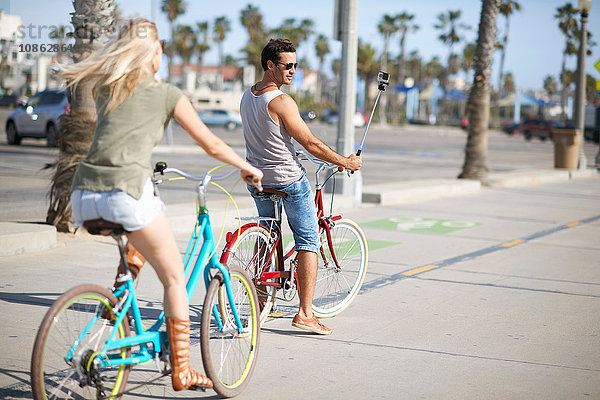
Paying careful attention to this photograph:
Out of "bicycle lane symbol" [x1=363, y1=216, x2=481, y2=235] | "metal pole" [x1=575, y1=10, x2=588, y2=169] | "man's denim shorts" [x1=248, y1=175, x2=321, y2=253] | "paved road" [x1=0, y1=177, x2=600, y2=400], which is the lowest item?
"paved road" [x1=0, y1=177, x2=600, y2=400]

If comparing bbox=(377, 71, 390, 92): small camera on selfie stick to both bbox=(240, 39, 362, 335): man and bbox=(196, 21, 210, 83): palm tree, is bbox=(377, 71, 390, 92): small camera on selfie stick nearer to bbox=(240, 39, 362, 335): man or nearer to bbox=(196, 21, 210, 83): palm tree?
bbox=(240, 39, 362, 335): man

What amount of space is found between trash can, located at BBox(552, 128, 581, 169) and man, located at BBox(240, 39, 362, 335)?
20.5 m

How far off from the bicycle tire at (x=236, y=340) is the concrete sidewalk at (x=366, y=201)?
48 cm

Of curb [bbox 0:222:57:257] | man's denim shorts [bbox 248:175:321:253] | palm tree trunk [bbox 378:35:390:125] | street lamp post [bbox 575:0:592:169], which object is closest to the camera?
man's denim shorts [bbox 248:175:321:253]

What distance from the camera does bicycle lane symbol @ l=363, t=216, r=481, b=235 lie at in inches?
442

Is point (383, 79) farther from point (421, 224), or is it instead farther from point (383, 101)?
point (383, 101)

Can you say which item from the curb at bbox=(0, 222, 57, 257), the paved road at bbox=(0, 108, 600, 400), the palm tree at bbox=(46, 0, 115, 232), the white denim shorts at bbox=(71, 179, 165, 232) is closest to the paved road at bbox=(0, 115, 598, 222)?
the paved road at bbox=(0, 108, 600, 400)

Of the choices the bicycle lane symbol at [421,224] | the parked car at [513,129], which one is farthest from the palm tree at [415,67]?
the bicycle lane symbol at [421,224]

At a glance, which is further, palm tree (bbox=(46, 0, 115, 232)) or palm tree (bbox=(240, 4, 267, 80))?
palm tree (bbox=(240, 4, 267, 80))

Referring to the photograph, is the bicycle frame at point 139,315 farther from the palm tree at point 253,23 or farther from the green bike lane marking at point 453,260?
the palm tree at point 253,23

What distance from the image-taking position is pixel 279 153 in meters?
5.30

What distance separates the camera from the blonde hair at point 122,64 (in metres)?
3.62

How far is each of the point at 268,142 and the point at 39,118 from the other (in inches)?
785

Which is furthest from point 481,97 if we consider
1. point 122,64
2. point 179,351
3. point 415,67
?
point 415,67
